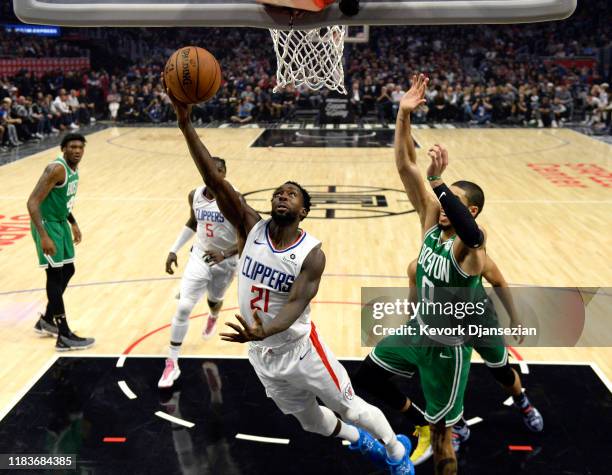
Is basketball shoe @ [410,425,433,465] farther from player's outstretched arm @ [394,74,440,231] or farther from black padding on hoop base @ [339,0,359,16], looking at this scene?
black padding on hoop base @ [339,0,359,16]

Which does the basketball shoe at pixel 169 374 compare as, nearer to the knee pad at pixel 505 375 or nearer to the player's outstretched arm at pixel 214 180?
the player's outstretched arm at pixel 214 180

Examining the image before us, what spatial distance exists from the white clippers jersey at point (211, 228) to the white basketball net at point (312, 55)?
114cm

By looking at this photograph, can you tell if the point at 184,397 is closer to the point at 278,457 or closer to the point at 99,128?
the point at 278,457

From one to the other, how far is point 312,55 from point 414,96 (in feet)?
7.89

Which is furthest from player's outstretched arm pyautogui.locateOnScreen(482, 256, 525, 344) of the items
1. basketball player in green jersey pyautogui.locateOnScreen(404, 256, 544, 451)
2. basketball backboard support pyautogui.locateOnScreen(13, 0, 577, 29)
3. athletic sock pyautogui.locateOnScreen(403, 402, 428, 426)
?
basketball backboard support pyautogui.locateOnScreen(13, 0, 577, 29)

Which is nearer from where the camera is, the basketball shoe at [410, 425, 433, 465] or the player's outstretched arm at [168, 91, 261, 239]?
the player's outstretched arm at [168, 91, 261, 239]

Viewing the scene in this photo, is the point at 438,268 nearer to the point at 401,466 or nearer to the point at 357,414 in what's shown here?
the point at 357,414

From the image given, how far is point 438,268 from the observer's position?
12.9 feet

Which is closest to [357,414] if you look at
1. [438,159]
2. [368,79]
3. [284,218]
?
[284,218]

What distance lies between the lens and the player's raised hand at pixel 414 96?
415 centimetres

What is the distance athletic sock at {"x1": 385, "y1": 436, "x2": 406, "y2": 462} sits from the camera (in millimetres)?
4098

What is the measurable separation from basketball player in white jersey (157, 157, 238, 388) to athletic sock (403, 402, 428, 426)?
70.6 inches

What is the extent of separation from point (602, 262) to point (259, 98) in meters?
17.4

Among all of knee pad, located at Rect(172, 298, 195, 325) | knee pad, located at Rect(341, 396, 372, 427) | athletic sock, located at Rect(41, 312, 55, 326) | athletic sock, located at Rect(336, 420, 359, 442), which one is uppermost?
knee pad, located at Rect(341, 396, 372, 427)
